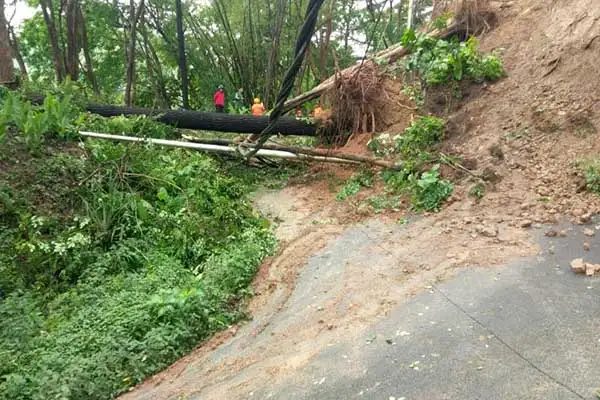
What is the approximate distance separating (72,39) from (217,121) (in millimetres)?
11895

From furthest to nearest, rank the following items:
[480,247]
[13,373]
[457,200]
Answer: [457,200]
[480,247]
[13,373]

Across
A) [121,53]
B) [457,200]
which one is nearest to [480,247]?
[457,200]

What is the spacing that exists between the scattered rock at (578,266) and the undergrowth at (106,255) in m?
3.03

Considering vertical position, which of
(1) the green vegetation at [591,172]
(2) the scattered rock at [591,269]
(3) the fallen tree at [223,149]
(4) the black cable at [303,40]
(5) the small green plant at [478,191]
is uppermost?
(4) the black cable at [303,40]

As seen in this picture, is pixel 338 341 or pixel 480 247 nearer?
pixel 338 341

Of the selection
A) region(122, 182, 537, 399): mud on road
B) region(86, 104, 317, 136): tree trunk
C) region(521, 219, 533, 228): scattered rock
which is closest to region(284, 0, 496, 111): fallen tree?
region(86, 104, 317, 136): tree trunk

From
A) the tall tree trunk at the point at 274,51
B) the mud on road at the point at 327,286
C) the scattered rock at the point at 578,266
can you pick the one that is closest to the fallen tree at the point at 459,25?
Result: the mud on road at the point at 327,286

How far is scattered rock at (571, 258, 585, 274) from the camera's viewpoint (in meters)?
Answer: 4.20

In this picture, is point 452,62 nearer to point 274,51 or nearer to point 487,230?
point 487,230

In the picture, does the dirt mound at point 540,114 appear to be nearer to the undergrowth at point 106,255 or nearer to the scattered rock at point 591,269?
the scattered rock at point 591,269

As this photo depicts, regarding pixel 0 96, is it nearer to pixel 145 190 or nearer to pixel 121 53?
pixel 145 190

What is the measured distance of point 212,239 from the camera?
264 inches

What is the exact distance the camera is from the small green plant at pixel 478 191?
606 centimetres

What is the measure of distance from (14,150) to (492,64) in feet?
23.5
